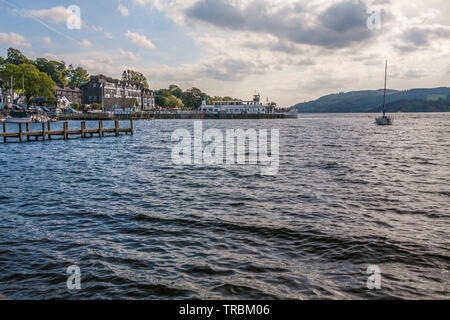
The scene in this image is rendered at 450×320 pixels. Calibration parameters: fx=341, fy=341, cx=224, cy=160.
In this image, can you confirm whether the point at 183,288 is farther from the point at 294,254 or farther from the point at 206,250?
the point at 294,254

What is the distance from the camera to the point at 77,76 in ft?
574

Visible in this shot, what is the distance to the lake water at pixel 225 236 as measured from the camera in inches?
279

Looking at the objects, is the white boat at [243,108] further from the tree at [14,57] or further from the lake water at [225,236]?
the lake water at [225,236]

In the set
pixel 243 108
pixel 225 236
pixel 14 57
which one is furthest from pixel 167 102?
pixel 225 236

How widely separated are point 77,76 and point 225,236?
187m

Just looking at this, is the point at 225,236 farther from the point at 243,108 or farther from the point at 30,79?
the point at 243,108

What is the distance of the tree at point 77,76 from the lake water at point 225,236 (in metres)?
172

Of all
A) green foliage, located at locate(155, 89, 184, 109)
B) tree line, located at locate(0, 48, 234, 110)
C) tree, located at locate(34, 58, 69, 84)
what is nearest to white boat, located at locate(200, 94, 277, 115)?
tree line, located at locate(0, 48, 234, 110)

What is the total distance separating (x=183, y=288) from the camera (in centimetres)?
696
